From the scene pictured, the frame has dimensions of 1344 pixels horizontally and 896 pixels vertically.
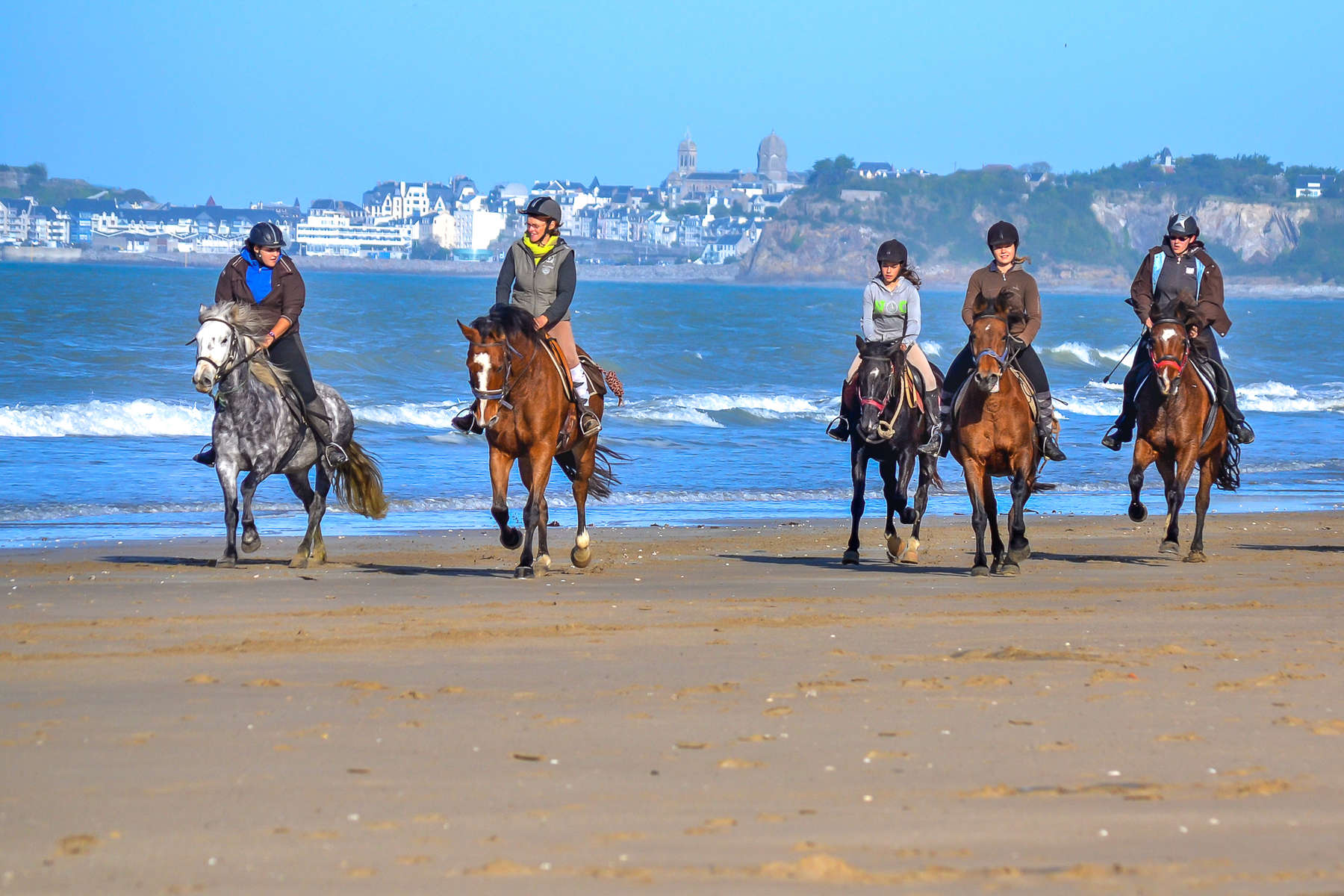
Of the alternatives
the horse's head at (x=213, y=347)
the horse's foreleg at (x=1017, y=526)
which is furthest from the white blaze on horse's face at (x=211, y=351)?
the horse's foreleg at (x=1017, y=526)

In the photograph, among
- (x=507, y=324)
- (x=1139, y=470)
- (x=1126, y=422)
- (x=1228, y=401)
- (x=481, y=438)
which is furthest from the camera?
(x=481, y=438)

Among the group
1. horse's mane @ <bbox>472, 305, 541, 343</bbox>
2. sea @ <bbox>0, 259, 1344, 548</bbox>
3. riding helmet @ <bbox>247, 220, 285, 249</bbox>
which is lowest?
sea @ <bbox>0, 259, 1344, 548</bbox>

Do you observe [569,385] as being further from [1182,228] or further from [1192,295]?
[1182,228]

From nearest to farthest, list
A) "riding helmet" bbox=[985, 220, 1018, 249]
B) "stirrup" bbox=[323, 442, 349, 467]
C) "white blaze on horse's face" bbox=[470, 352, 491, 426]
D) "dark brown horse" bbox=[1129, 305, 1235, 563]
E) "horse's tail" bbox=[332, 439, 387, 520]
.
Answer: "white blaze on horse's face" bbox=[470, 352, 491, 426] → "riding helmet" bbox=[985, 220, 1018, 249] → "dark brown horse" bbox=[1129, 305, 1235, 563] → "stirrup" bbox=[323, 442, 349, 467] → "horse's tail" bbox=[332, 439, 387, 520]

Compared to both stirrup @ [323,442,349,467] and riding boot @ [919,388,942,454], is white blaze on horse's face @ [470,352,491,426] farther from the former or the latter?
riding boot @ [919,388,942,454]

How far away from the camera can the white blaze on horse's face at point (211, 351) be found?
34.5ft

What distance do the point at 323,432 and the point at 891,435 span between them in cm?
405

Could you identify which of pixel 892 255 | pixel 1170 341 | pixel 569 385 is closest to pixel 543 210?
pixel 569 385

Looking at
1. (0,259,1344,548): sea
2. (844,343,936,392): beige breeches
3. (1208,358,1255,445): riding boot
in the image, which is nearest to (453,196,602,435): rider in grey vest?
(844,343,936,392): beige breeches

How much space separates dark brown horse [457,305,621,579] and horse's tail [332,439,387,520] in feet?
6.35

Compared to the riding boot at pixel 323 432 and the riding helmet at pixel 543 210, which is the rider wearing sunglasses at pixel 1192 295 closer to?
the riding helmet at pixel 543 210

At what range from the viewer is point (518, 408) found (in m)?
10.4

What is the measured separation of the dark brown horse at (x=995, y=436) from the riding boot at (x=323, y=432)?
174 inches

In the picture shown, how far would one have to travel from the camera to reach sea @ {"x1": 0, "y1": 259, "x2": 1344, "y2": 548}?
15594 mm
